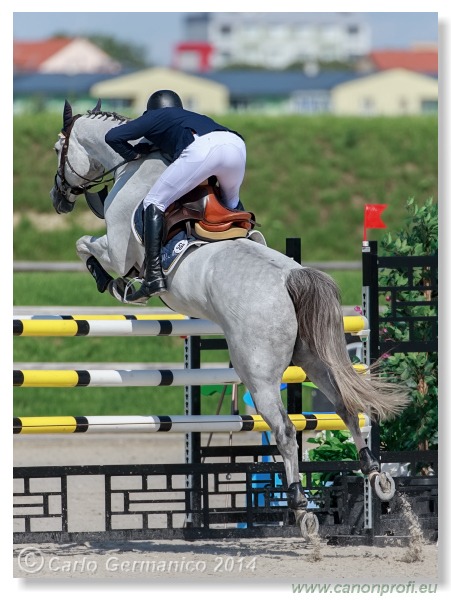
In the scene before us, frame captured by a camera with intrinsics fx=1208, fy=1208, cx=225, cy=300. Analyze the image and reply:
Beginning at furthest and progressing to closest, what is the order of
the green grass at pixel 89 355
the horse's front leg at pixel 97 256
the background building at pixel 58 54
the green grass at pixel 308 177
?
the background building at pixel 58 54 → the green grass at pixel 308 177 → the green grass at pixel 89 355 → the horse's front leg at pixel 97 256

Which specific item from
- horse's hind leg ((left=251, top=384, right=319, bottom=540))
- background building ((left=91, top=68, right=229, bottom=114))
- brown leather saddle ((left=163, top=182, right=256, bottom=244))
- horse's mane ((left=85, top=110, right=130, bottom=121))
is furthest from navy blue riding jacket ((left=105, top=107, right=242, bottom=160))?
background building ((left=91, top=68, right=229, bottom=114))

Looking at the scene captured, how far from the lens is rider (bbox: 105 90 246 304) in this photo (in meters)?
5.56

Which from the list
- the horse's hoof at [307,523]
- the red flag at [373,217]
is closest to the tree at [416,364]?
the red flag at [373,217]

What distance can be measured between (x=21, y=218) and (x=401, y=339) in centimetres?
2092

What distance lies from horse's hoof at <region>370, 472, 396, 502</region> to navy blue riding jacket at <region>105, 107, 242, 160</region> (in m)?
1.72

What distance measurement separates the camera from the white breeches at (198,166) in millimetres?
5547

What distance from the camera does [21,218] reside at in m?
26.6

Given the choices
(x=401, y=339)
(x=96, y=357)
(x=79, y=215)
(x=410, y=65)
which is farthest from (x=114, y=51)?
(x=401, y=339)

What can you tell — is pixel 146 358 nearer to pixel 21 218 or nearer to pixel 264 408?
pixel 264 408

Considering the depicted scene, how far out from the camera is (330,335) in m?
5.33

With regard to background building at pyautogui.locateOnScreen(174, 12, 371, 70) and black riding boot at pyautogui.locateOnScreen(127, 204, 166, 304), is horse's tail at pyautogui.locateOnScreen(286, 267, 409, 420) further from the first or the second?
background building at pyautogui.locateOnScreen(174, 12, 371, 70)

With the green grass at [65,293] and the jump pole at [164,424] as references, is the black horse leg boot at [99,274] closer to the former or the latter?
the jump pole at [164,424]

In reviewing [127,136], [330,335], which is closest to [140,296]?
[127,136]

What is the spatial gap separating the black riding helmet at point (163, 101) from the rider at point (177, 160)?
10 cm
